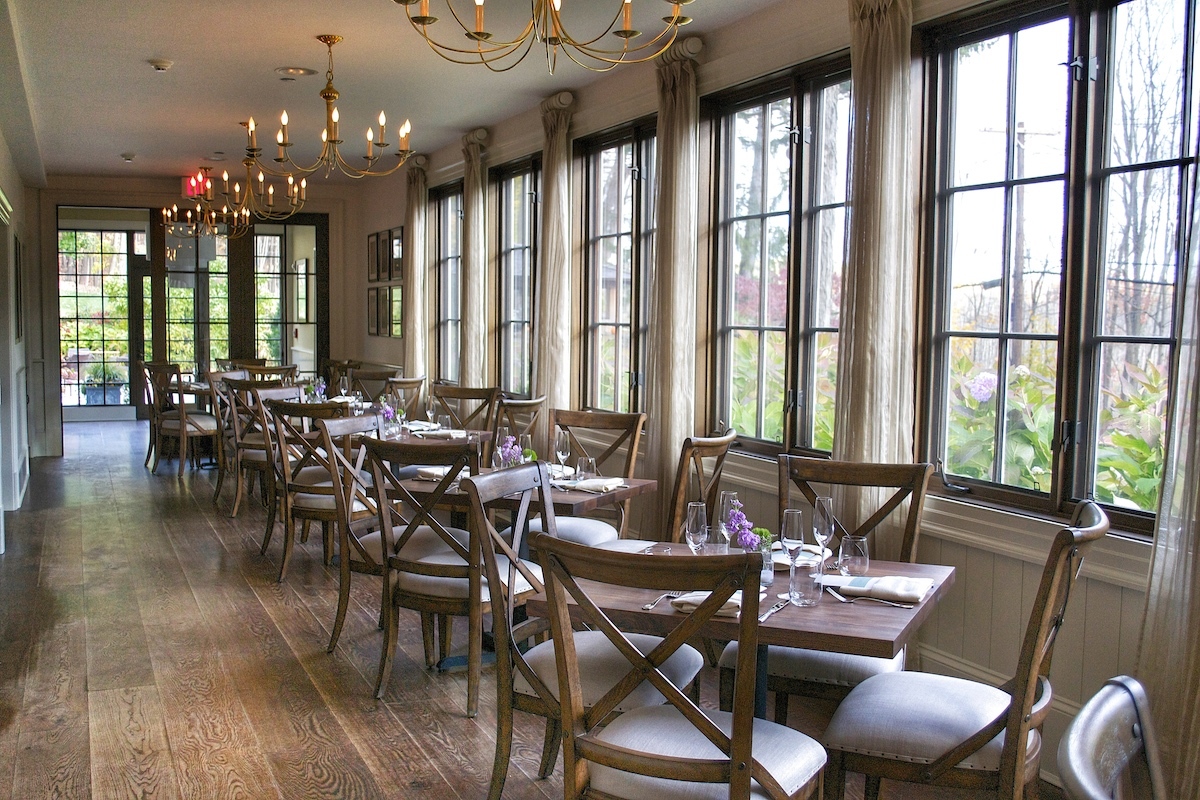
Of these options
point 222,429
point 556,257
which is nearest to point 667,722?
point 556,257

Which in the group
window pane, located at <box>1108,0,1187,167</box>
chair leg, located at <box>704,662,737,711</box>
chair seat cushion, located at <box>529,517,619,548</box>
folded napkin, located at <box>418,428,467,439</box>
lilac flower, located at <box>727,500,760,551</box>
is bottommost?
chair leg, located at <box>704,662,737,711</box>

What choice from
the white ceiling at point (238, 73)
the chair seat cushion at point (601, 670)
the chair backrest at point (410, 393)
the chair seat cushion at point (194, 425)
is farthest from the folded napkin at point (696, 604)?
the chair seat cushion at point (194, 425)

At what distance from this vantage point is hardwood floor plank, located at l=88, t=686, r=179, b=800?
3.08 meters

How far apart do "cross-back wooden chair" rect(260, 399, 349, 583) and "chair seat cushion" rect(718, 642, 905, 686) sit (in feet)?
9.02

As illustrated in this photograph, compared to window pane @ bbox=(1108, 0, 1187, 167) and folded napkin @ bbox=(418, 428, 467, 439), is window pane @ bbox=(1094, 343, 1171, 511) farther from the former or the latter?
folded napkin @ bbox=(418, 428, 467, 439)

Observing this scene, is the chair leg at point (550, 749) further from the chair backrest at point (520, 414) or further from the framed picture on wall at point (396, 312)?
the framed picture on wall at point (396, 312)

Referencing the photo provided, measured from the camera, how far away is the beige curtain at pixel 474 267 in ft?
25.7

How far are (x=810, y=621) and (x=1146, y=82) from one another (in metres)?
2.07

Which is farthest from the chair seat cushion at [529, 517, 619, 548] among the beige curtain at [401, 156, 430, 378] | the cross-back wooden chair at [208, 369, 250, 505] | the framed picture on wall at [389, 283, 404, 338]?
the framed picture on wall at [389, 283, 404, 338]

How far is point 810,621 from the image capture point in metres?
2.39

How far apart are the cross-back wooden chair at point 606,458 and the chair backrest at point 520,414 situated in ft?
1.10

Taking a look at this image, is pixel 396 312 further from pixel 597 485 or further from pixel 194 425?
pixel 597 485

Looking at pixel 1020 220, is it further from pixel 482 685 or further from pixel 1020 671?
pixel 482 685

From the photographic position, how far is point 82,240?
13523mm
